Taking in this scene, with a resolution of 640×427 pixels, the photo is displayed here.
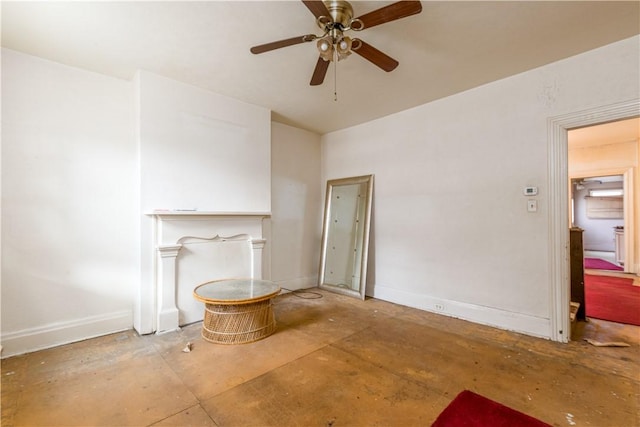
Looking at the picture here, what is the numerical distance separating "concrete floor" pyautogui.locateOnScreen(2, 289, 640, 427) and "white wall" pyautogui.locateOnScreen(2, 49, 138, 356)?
0.32 meters

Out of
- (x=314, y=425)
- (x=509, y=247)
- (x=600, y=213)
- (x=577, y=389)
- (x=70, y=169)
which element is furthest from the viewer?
(x=600, y=213)

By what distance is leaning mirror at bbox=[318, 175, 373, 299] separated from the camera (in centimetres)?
416

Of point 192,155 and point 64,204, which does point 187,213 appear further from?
point 64,204

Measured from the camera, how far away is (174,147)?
3.06 metres

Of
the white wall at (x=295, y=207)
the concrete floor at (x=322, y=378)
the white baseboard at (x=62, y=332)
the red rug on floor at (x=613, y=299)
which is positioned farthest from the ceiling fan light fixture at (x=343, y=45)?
the red rug on floor at (x=613, y=299)

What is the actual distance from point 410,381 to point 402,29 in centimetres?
265

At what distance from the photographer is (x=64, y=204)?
269 cm

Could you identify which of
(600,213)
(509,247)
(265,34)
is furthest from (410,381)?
(600,213)

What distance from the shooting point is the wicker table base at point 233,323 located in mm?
2635

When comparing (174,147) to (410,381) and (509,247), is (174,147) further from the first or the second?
(509,247)

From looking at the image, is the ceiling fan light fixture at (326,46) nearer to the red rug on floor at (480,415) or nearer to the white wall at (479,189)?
the white wall at (479,189)

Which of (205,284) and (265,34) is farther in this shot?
(205,284)

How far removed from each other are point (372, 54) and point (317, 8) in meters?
0.56

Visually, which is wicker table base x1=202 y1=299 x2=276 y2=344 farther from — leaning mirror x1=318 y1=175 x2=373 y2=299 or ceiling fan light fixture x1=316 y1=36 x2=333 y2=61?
ceiling fan light fixture x1=316 y1=36 x2=333 y2=61
